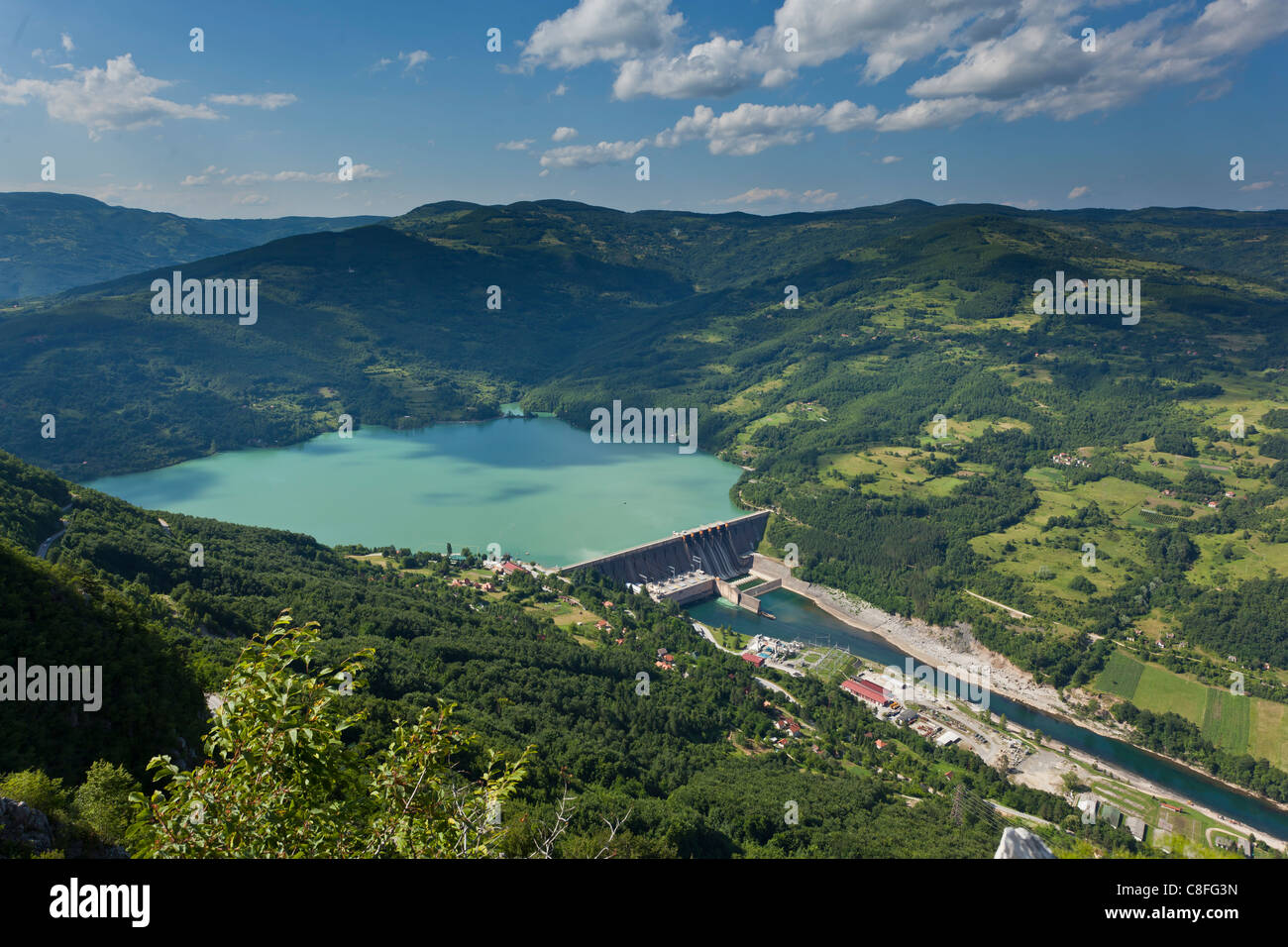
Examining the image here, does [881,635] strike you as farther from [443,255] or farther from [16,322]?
[443,255]

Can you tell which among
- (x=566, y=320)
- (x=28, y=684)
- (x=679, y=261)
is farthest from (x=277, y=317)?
(x=28, y=684)

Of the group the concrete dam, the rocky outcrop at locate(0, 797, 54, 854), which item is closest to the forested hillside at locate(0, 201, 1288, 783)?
the concrete dam

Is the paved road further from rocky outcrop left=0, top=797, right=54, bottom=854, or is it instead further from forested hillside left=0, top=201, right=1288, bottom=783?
rocky outcrop left=0, top=797, right=54, bottom=854

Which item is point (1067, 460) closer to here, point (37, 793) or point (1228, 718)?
point (1228, 718)

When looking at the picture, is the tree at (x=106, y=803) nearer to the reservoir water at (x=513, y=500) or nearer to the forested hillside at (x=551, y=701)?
the forested hillside at (x=551, y=701)

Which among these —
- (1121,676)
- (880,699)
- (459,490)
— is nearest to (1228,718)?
(1121,676)
